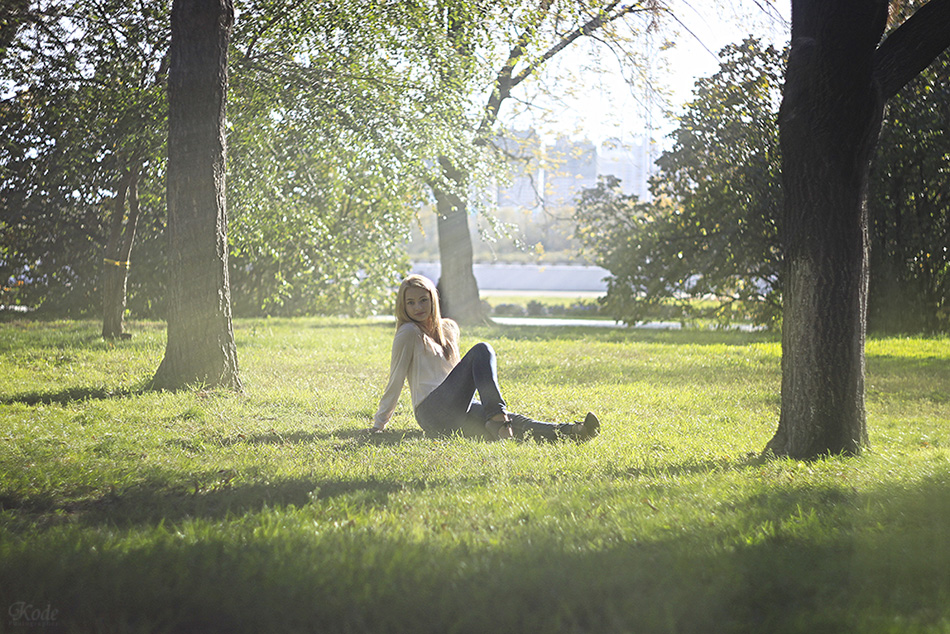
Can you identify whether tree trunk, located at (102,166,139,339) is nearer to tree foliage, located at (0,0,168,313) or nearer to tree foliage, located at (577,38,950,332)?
tree foliage, located at (0,0,168,313)

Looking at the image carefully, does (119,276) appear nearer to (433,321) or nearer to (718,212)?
(433,321)

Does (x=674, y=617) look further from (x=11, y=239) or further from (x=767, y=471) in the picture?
(x=11, y=239)

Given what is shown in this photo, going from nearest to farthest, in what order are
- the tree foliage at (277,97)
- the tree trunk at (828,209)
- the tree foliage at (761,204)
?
the tree trunk at (828,209) < the tree foliage at (277,97) < the tree foliage at (761,204)

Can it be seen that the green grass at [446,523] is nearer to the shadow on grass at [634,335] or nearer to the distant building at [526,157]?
the shadow on grass at [634,335]

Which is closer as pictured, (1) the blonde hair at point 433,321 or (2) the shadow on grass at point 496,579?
(2) the shadow on grass at point 496,579

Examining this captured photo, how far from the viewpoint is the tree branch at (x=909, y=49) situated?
5641 mm

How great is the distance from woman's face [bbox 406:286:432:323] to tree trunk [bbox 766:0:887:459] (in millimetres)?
2813

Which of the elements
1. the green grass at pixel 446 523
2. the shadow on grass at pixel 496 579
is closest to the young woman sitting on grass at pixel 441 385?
the green grass at pixel 446 523

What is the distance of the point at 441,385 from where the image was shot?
6.70 meters

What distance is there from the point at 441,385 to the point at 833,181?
333 cm

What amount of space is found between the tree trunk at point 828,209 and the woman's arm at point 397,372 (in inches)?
116

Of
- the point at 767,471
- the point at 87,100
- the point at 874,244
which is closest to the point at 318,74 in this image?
the point at 87,100

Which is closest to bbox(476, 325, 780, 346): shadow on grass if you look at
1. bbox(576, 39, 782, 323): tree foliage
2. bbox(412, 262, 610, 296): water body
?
bbox(576, 39, 782, 323): tree foliage

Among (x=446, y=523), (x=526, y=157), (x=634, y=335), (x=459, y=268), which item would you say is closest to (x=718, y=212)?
(x=634, y=335)
